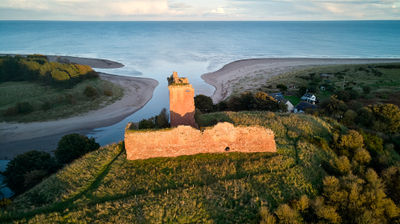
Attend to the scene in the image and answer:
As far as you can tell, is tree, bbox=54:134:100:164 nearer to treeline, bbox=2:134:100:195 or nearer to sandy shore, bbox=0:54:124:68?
treeline, bbox=2:134:100:195

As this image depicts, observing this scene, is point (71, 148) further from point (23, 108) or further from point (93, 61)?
point (93, 61)

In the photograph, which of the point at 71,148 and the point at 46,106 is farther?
the point at 46,106

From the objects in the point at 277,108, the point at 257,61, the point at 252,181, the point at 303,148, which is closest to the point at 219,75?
the point at 257,61

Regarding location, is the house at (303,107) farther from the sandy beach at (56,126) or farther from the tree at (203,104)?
the sandy beach at (56,126)

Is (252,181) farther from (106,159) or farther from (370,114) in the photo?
(370,114)

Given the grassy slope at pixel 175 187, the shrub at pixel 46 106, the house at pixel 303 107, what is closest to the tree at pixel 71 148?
the grassy slope at pixel 175 187

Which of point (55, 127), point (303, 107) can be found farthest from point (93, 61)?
point (303, 107)
